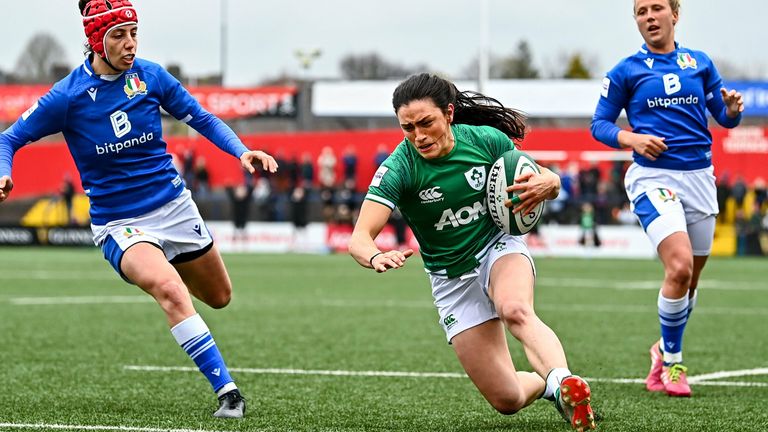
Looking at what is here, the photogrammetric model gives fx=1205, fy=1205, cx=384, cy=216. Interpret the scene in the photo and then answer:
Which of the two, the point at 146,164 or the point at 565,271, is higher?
the point at 146,164

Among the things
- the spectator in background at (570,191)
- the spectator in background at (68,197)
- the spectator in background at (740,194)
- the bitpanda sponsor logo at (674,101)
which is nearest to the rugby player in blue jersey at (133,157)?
→ the bitpanda sponsor logo at (674,101)

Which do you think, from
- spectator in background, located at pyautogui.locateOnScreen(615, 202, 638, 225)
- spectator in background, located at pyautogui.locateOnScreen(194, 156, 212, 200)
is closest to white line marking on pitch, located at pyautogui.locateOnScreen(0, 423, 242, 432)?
spectator in background, located at pyautogui.locateOnScreen(615, 202, 638, 225)

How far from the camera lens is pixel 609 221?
31.7 metres

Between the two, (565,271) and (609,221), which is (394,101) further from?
(609,221)

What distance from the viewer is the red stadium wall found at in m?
38.5

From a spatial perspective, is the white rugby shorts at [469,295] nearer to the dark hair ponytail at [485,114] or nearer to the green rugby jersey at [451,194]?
the green rugby jersey at [451,194]

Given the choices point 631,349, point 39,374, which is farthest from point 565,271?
point 39,374

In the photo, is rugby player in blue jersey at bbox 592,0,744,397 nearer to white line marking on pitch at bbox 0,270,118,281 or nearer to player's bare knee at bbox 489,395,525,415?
player's bare knee at bbox 489,395,525,415

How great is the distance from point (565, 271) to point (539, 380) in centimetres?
1698

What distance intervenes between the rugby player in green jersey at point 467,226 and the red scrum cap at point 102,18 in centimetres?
191

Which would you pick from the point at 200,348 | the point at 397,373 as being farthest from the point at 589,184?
the point at 200,348

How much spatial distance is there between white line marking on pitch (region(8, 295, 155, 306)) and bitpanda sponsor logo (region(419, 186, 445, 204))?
1006 cm

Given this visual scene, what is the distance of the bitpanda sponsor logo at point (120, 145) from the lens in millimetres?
7020

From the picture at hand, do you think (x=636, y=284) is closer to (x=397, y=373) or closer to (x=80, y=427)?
(x=397, y=373)
